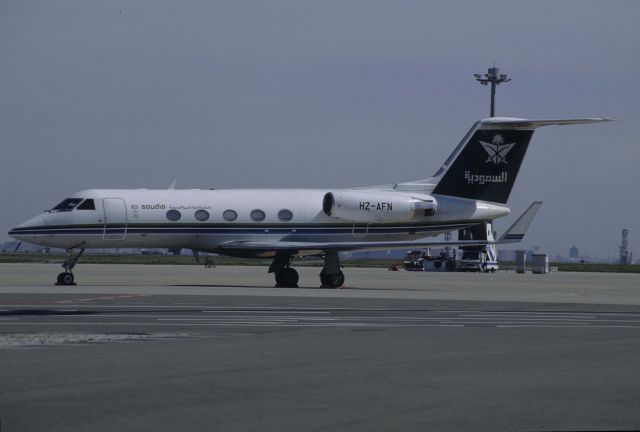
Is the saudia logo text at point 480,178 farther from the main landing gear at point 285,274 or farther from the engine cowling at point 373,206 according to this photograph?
the main landing gear at point 285,274

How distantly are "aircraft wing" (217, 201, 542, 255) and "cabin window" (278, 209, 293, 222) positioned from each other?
860mm

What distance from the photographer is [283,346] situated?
50.8 ft

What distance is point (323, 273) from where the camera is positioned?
3984 cm

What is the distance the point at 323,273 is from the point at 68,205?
30.8ft

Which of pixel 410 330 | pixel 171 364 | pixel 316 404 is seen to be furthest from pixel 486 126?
pixel 316 404

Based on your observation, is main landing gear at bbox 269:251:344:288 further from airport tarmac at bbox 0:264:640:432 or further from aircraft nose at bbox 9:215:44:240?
airport tarmac at bbox 0:264:640:432

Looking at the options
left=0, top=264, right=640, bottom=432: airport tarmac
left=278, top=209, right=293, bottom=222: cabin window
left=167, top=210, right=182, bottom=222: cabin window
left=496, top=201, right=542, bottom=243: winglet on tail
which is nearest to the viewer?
left=0, top=264, right=640, bottom=432: airport tarmac

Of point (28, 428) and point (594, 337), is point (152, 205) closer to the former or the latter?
point (594, 337)

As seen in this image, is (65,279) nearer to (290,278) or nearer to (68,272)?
(68,272)

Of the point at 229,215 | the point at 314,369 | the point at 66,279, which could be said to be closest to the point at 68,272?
the point at 66,279

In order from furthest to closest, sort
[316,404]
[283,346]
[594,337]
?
[594,337], [283,346], [316,404]

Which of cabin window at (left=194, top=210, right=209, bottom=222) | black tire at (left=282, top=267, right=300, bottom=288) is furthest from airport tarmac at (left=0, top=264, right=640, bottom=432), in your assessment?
black tire at (left=282, top=267, right=300, bottom=288)

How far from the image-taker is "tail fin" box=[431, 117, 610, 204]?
4178cm

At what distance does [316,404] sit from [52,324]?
34.5 feet
